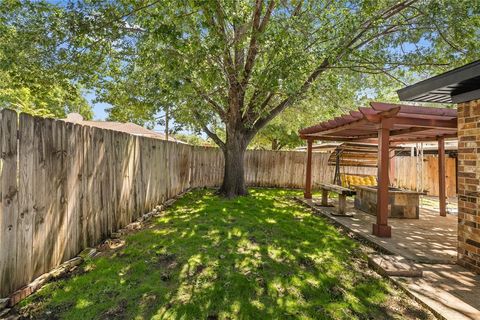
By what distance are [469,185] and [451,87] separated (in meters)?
1.39

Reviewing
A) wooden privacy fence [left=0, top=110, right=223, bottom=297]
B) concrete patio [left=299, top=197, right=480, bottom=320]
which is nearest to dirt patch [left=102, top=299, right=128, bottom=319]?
wooden privacy fence [left=0, top=110, right=223, bottom=297]

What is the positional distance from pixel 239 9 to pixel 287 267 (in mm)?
5405

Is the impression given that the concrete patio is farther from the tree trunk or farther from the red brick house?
the tree trunk

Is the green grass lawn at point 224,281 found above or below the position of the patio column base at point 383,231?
below

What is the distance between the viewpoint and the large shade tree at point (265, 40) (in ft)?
17.9

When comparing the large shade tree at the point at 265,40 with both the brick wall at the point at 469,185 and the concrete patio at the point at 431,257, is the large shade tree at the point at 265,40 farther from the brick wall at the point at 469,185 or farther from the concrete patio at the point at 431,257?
the concrete patio at the point at 431,257

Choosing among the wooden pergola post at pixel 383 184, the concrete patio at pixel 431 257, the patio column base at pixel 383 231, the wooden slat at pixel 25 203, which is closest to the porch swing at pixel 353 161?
the concrete patio at pixel 431 257

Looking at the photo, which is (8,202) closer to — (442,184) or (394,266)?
(394,266)

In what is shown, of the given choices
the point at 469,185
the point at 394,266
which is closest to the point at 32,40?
the point at 394,266

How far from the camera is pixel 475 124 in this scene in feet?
12.6

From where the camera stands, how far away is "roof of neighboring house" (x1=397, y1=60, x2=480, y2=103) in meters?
3.29

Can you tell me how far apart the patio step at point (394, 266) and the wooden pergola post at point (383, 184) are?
1.11 metres

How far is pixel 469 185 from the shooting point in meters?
3.95

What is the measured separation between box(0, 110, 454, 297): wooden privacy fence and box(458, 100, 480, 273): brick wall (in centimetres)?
527
